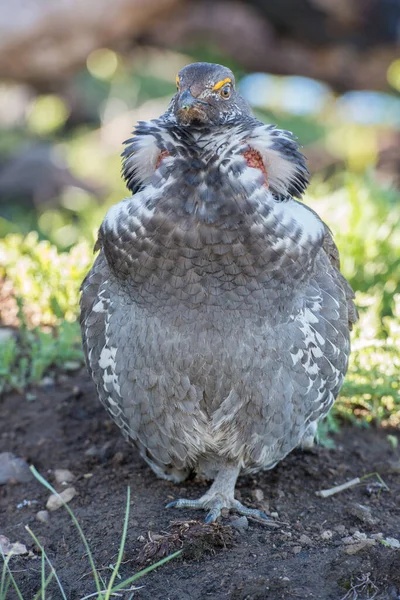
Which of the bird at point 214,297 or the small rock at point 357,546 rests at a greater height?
the bird at point 214,297

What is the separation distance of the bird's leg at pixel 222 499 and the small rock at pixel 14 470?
31.5 inches

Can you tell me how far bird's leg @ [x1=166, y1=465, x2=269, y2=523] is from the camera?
11.5 ft

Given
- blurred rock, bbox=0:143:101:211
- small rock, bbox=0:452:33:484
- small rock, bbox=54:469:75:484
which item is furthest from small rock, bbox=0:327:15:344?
blurred rock, bbox=0:143:101:211

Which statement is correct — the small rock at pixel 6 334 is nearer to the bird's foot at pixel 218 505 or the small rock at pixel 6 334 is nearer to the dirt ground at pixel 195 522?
the dirt ground at pixel 195 522

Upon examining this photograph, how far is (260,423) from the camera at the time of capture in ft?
11.0

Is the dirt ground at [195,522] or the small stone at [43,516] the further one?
the small stone at [43,516]

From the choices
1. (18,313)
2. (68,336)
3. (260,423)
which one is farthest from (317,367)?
(18,313)

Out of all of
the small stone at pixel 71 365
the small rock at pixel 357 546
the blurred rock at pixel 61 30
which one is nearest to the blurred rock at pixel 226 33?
the blurred rock at pixel 61 30

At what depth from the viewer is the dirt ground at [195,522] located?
9.91ft

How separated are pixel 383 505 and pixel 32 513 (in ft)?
5.02

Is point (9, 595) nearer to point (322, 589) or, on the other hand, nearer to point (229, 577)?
point (229, 577)

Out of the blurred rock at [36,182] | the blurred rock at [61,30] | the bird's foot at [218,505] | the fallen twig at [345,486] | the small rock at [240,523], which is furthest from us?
the blurred rock at [36,182]

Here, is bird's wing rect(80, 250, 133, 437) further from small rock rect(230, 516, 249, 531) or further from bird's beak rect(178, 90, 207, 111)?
bird's beak rect(178, 90, 207, 111)

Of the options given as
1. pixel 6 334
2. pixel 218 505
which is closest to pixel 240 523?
pixel 218 505
